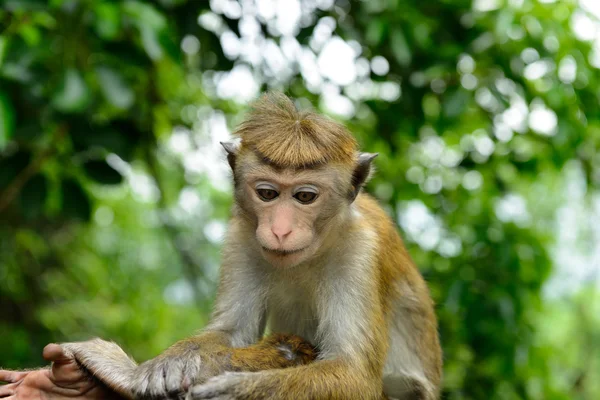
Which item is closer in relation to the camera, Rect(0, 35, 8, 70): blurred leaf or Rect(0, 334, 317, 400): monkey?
Rect(0, 334, 317, 400): monkey

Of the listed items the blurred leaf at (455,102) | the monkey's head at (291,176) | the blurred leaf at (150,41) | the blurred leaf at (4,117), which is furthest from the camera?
the blurred leaf at (455,102)

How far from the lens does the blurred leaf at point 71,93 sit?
568cm

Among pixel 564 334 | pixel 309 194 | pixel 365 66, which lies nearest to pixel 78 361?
pixel 309 194

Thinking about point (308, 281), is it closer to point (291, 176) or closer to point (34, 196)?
point (291, 176)

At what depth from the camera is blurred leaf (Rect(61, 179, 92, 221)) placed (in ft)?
22.5

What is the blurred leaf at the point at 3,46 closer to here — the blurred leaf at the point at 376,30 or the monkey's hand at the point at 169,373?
the monkey's hand at the point at 169,373

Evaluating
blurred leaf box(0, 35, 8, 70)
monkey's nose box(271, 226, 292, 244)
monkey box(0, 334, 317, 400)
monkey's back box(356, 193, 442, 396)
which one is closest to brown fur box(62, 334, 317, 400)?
monkey box(0, 334, 317, 400)

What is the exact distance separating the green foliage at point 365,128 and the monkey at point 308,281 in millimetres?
1421

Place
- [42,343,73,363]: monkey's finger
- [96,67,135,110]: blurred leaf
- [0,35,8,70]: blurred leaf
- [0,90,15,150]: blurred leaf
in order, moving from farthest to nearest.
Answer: [96,67,135,110]: blurred leaf → [0,35,8,70]: blurred leaf → [0,90,15,150]: blurred leaf → [42,343,73,363]: monkey's finger

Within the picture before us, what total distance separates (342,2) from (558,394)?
4.48 m

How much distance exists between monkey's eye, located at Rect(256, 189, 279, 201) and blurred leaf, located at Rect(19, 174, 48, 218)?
107 inches

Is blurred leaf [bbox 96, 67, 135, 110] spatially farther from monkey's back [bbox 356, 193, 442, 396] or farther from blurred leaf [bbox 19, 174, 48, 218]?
monkey's back [bbox 356, 193, 442, 396]

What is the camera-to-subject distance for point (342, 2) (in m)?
7.79

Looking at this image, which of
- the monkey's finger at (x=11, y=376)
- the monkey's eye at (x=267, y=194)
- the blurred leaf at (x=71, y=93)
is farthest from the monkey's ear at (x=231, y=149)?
the monkey's finger at (x=11, y=376)
